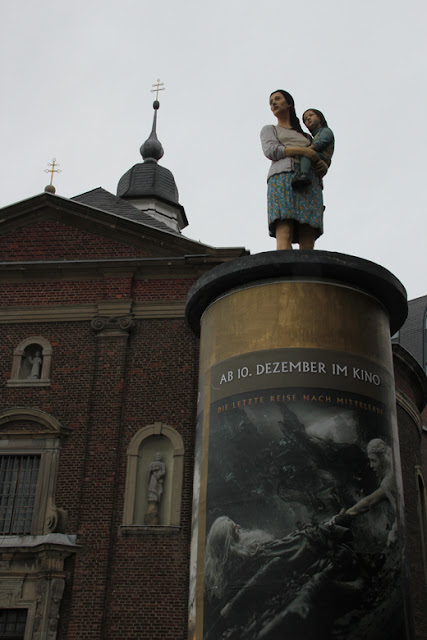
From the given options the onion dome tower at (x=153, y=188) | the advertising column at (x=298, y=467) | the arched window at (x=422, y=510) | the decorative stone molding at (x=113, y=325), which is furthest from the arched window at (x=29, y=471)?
the onion dome tower at (x=153, y=188)

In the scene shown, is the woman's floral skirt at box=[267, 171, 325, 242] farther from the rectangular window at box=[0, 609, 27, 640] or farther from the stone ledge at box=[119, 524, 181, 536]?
the rectangular window at box=[0, 609, 27, 640]

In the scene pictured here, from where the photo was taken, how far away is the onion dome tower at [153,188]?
138 ft

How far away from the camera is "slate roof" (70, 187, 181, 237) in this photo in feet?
71.6

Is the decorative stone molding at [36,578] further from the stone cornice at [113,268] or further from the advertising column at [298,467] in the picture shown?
the stone cornice at [113,268]

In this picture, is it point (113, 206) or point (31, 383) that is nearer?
point (31, 383)

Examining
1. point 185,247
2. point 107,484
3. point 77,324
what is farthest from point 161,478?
point 185,247

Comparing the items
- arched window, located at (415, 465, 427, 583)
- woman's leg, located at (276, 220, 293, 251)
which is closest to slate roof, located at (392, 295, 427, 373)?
arched window, located at (415, 465, 427, 583)

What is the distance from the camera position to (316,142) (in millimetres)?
15414

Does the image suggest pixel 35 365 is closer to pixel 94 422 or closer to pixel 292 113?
pixel 94 422

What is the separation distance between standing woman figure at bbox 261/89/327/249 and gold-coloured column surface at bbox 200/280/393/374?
5.80ft

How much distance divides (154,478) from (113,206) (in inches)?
346

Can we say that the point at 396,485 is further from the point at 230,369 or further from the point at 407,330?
the point at 407,330

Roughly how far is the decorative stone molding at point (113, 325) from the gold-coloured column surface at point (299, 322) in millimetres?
4855

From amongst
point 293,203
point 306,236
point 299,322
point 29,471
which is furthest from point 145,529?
point 293,203
